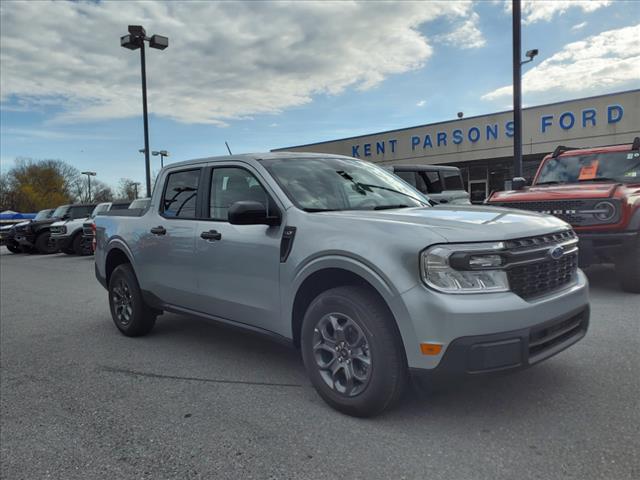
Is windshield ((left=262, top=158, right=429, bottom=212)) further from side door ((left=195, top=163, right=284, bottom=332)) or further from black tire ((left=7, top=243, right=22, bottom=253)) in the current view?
black tire ((left=7, top=243, right=22, bottom=253))

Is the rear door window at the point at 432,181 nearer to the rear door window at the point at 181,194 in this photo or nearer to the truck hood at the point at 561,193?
the truck hood at the point at 561,193

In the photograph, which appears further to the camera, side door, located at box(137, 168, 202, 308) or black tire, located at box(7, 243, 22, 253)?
black tire, located at box(7, 243, 22, 253)

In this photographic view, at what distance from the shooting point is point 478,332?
2801 mm

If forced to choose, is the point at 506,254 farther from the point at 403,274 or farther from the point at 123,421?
the point at 123,421

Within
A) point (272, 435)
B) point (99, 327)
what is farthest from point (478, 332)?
point (99, 327)

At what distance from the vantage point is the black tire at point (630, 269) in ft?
21.2

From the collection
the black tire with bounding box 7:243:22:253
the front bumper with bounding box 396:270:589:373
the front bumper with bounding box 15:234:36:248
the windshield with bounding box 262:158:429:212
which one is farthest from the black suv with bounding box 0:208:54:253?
the front bumper with bounding box 396:270:589:373

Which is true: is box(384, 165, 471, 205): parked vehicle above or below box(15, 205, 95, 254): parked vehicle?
above

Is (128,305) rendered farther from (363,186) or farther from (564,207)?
(564,207)

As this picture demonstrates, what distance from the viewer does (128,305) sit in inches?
220

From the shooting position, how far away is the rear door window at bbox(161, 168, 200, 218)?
472cm

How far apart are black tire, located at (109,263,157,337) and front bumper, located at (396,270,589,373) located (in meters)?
3.37

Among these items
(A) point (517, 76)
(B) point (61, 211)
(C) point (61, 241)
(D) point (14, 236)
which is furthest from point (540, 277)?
(D) point (14, 236)

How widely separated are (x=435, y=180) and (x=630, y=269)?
6312 millimetres
